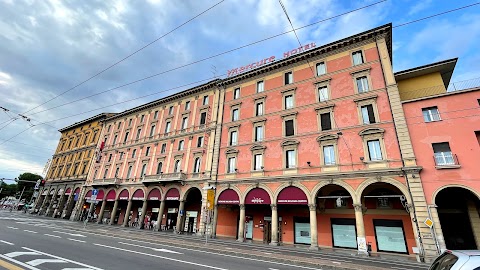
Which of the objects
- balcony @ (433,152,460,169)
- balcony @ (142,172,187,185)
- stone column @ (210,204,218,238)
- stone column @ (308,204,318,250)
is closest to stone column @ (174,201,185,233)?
balcony @ (142,172,187,185)

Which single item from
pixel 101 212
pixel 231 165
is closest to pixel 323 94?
pixel 231 165

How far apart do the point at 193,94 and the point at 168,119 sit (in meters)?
5.52

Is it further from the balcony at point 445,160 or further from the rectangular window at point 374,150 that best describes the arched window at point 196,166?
the balcony at point 445,160

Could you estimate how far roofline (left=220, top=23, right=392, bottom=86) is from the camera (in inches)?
818

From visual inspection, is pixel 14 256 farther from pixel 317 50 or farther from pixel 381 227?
pixel 317 50

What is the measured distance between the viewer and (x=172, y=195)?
28172mm

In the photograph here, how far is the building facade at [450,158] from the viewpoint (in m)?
15.1

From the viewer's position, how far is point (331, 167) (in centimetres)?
1941

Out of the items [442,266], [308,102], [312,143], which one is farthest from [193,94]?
[442,266]

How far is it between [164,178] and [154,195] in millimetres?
3254

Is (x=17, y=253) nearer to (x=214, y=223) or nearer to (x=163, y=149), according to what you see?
(x=214, y=223)

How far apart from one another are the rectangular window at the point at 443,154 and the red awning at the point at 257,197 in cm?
1332

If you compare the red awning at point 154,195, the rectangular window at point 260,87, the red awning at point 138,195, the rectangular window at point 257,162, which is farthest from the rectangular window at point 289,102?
the red awning at point 138,195

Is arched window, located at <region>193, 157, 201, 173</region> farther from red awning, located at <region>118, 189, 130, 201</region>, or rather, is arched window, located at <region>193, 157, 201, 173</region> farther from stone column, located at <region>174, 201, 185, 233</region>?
red awning, located at <region>118, 189, 130, 201</region>
